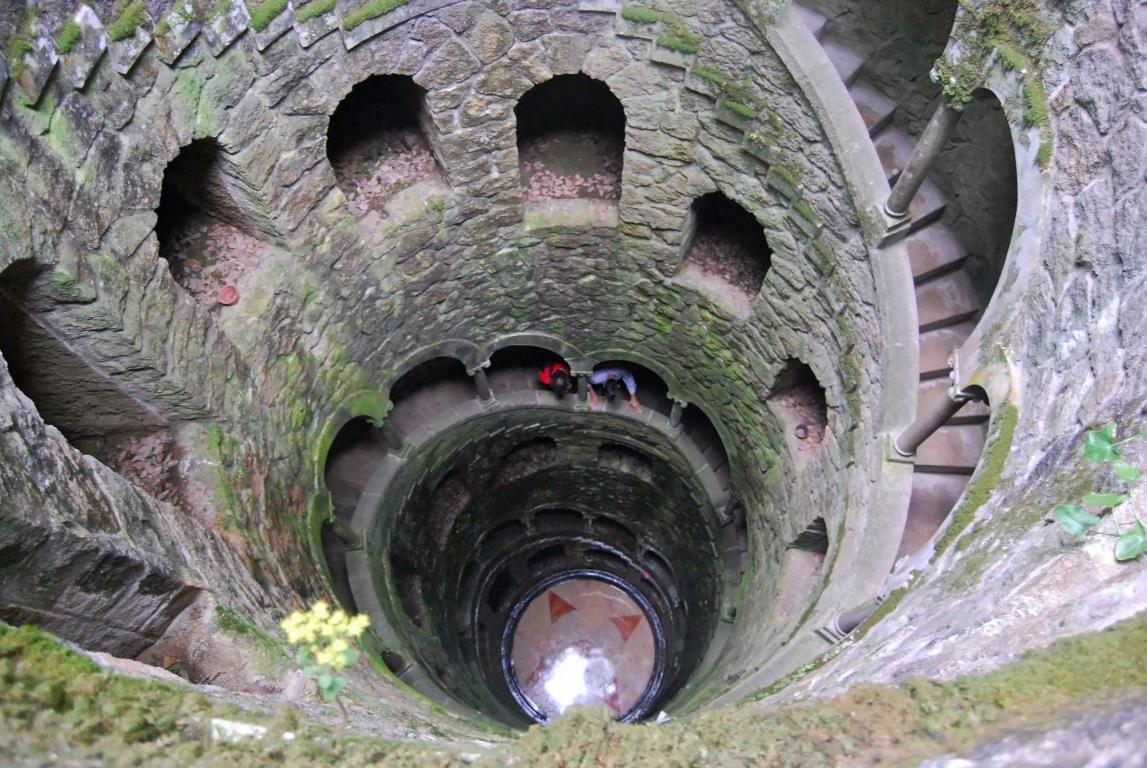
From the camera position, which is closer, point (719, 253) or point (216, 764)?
point (216, 764)

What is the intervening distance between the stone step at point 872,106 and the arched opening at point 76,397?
6423 mm

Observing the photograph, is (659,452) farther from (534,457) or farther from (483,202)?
(483,202)

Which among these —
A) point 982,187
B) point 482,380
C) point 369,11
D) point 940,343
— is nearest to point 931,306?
point 940,343

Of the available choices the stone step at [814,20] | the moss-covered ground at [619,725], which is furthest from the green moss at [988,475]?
the stone step at [814,20]

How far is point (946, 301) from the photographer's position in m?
6.74

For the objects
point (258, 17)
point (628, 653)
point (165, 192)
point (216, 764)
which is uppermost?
point (258, 17)

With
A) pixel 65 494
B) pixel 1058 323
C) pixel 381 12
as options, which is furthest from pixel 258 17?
pixel 1058 323

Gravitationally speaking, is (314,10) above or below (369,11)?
below

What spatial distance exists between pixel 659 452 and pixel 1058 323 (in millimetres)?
6990

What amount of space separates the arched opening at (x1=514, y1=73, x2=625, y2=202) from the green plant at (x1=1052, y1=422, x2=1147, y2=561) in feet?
19.5

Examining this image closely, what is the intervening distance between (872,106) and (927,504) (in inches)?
145

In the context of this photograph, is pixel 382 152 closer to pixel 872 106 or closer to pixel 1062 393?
pixel 872 106

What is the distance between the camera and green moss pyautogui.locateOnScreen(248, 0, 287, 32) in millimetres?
5098

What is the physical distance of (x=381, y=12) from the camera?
577 centimetres
